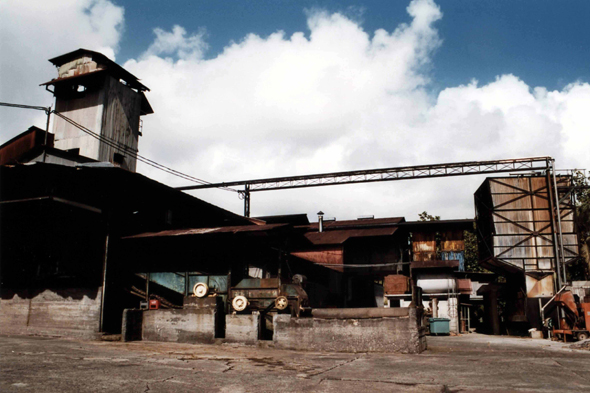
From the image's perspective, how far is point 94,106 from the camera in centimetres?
3045

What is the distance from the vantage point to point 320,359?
440 inches

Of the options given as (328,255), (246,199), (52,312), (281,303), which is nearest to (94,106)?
(246,199)

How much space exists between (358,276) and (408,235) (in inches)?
250

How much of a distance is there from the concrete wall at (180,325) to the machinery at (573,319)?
1521 cm

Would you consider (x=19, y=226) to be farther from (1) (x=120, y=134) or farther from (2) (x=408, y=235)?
(2) (x=408, y=235)

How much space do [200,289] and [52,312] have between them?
6068 millimetres

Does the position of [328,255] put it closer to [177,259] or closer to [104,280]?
[177,259]

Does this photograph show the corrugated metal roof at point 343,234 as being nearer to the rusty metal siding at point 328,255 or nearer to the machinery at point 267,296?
the rusty metal siding at point 328,255

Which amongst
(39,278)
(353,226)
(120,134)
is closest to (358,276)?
(353,226)

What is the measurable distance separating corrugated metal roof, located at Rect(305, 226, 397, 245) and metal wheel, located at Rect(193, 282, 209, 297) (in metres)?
18.3

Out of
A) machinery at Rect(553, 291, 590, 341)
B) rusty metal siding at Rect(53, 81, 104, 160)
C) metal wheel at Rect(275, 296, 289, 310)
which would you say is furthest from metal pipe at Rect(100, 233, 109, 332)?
machinery at Rect(553, 291, 590, 341)

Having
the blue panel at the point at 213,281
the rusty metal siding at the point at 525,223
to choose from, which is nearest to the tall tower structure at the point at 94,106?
the blue panel at the point at 213,281

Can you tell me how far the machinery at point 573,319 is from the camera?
18.9m

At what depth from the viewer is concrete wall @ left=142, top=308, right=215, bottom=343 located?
14.7 meters
